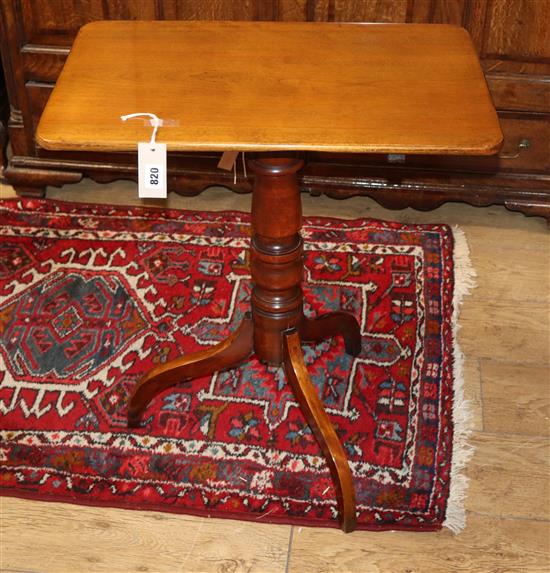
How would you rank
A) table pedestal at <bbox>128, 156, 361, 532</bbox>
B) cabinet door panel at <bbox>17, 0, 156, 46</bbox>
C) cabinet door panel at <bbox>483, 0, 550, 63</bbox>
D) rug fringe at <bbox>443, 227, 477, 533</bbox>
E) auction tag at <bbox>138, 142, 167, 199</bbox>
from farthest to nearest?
cabinet door panel at <bbox>17, 0, 156, 46</bbox> → cabinet door panel at <bbox>483, 0, 550, 63</bbox> → rug fringe at <bbox>443, 227, 477, 533</bbox> → table pedestal at <bbox>128, 156, 361, 532</bbox> → auction tag at <bbox>138, 142, 167, 199</bbox>

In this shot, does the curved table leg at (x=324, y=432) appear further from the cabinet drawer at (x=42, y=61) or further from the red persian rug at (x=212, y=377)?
→ the cabinet drawer at (x=42, y=61)

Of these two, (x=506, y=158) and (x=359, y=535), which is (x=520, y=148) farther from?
(x=359, y=535)

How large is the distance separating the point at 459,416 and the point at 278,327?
51 cm

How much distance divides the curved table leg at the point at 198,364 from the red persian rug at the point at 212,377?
10cm

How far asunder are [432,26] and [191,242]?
1019 mm

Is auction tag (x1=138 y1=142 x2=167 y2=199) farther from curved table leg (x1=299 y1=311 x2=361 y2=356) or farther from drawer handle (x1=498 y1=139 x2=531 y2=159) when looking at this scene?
drawer handle (x1=498 y1=139 x2=531 y2=159)

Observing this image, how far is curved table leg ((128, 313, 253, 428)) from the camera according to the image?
1850 mm

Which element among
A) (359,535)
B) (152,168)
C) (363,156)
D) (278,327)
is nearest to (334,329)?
(278,327)

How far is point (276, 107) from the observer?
4.76 ft

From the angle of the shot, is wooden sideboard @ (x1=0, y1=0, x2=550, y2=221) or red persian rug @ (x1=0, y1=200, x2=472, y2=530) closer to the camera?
red persian rug @ (x1=0, y1=200, x2=472, y2=530)

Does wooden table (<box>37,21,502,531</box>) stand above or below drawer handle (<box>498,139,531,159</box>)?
above

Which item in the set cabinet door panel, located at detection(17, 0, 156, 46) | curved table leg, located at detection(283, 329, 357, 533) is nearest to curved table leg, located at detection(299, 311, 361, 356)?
curved table leg, located at detection(283, 329, 357, 533)

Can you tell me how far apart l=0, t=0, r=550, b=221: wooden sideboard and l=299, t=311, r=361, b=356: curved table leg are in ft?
1.46

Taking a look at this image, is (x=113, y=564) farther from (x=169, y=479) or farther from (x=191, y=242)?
(x=191, y=242)
